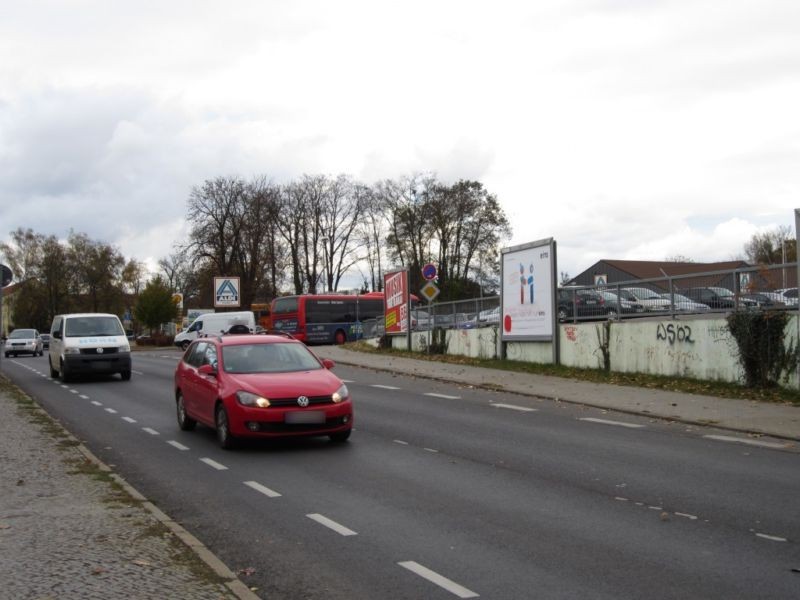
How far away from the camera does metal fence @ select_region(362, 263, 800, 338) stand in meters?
16.3

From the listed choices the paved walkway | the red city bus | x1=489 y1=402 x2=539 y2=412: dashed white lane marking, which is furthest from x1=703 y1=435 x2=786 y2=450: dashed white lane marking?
the red city bus

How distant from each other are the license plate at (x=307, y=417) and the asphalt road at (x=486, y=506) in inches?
16.3

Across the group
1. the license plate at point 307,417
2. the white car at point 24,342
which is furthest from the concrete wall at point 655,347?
the white car at point 24,342

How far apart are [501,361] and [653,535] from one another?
1866cm

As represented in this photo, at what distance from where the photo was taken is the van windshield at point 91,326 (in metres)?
24.0

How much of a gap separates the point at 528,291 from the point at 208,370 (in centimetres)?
1352

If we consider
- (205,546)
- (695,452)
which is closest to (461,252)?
(695,452)

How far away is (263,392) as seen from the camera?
10.9m

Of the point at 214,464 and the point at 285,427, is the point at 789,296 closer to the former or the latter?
the point at 285,427

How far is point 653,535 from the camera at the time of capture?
6574 mm

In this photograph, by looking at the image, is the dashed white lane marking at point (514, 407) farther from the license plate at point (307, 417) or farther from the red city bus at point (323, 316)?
the red city bus at point (323, 316)

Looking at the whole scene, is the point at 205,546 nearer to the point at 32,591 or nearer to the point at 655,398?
the point at 32,591

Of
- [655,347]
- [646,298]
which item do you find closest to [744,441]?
[655,347]

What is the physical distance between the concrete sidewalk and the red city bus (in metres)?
25.2
